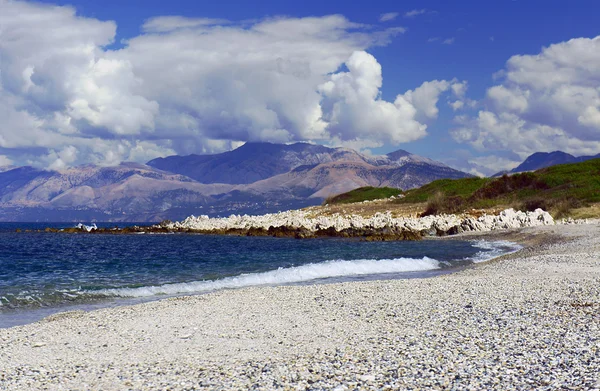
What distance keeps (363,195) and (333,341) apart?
98944mm

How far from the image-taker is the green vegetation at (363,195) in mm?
107512

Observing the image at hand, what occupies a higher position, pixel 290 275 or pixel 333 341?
pixel 333 341

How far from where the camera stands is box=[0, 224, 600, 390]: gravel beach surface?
884 cm

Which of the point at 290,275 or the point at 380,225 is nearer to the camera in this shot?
the point at 290,275

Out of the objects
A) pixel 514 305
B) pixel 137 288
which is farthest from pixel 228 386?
pixel 137 288

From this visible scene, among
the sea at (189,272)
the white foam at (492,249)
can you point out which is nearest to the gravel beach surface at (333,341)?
the sea at (189,272)

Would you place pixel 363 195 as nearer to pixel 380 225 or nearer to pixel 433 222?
pixel 380 225

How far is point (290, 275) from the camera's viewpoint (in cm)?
2877

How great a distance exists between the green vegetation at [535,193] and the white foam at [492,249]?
1719 centimetres

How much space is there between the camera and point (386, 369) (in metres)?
9.16

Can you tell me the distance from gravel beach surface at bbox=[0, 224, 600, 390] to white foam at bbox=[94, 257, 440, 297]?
4546 mm

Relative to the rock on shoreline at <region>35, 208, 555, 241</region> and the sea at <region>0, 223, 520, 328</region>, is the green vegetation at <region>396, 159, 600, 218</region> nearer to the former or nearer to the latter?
the rock on shoreline at <region>35, 208, 555, 241</region>

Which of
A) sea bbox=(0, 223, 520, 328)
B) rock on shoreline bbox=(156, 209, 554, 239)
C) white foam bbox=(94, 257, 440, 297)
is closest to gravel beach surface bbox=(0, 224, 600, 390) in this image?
sea bbox=(0, 223, 520, 328)

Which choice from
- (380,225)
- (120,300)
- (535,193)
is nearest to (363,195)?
(535,193)
